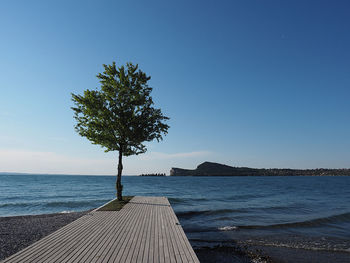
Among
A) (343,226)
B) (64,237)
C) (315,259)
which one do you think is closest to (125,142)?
(64,237)

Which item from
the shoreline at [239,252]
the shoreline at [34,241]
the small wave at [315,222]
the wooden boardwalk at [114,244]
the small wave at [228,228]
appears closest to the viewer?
the wooden boardwalk at [114,244]

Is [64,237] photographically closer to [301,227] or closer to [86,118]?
[86,118]

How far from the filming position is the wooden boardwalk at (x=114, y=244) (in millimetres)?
7309

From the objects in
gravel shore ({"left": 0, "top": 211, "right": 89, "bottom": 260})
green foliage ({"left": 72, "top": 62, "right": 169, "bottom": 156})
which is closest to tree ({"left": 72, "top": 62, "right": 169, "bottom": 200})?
green foliage ({"left": 72, "top": 62, "right": 169, "bottom": 156})

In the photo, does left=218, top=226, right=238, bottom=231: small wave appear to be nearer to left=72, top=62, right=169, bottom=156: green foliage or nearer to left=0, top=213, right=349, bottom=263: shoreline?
left=0, top=213, right=349, bottom=263: shoreline

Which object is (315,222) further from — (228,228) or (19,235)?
(19,235)

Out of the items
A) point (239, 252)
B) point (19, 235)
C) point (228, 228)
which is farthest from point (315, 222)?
point (19, 235)

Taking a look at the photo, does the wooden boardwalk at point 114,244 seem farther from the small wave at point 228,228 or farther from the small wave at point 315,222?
the small wave at point 315,222

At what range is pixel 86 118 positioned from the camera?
20.3 m

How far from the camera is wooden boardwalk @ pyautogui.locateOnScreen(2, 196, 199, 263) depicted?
7.31 metres

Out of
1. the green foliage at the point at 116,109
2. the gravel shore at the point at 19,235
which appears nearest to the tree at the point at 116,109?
the green foliage at the point at 116,109

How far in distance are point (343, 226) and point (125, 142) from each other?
22962 millimetres

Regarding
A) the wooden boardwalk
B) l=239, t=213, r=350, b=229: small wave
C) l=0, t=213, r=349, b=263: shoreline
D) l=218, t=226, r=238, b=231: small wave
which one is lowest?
l=239, t=213, r=350, b=229: small wave

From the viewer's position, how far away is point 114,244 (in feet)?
28.4
